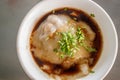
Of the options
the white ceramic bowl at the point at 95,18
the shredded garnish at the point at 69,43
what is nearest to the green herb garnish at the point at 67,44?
the shredded garnish at the point at 69,43

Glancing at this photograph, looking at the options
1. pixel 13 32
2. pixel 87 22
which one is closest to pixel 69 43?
pixel 87 22

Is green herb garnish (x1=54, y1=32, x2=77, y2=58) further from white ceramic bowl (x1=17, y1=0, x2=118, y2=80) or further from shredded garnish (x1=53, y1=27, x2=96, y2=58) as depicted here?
white ceramic bowl (x1=17, y1=0, x2=118, y2=80)

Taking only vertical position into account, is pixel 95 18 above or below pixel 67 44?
above

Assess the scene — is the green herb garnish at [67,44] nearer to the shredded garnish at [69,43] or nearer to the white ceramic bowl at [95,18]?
the shredded garnish at [69,43]

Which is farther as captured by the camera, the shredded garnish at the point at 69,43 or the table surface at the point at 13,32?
the table surface at the point at 13,32

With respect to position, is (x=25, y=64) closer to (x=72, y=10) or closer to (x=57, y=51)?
(x=57, y=51)

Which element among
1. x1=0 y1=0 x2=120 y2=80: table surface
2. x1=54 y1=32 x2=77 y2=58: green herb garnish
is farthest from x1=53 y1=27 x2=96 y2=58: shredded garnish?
x1=0 y1=0 x2=120 y2=80: table surface

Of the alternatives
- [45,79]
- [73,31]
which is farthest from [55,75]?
[73,31]

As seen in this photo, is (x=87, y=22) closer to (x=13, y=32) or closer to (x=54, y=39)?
(x=54, y=39)
